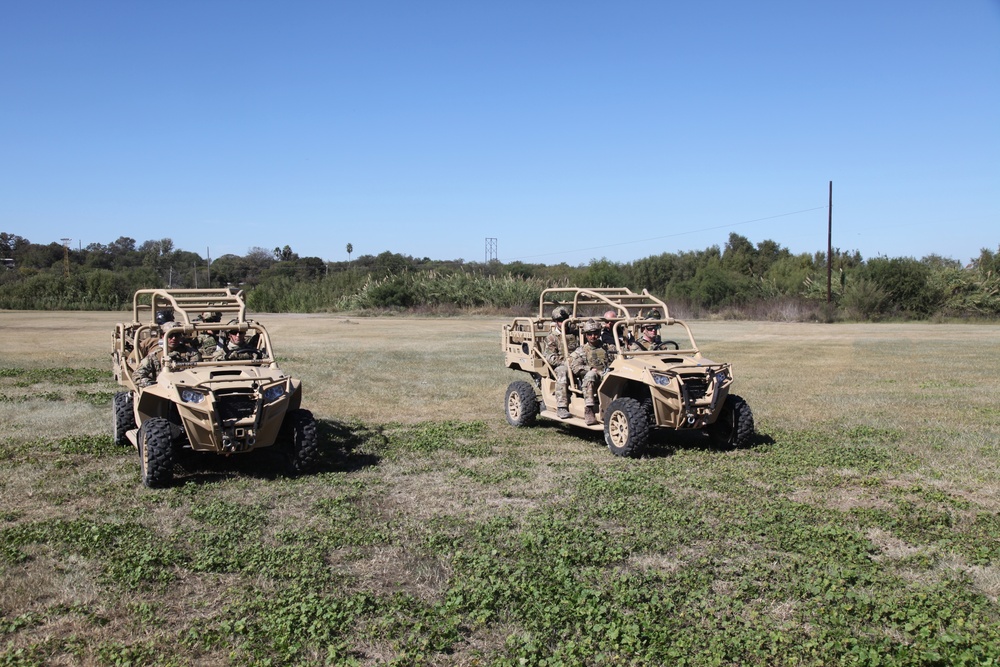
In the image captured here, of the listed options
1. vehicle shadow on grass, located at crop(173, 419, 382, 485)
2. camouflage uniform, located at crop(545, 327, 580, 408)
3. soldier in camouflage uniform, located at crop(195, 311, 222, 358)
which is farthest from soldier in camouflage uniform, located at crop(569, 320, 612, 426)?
soldier in camouflage uniform, located at crop(195, 311, 222, 358)

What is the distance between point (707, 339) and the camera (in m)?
35.5

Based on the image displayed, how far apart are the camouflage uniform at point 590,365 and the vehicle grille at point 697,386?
1.24 meters

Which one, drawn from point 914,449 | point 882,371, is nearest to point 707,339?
point 882,371

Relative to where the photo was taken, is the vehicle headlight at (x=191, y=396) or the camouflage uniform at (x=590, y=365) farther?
the camouflage uniform at (x=590, y=365)

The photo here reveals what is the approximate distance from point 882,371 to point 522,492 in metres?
15.9

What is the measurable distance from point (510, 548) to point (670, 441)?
17.7 ft

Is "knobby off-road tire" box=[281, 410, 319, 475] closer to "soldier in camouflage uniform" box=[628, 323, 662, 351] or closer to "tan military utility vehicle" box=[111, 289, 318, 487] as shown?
"tan military utility vehicle" box=[111, 289, 318, 487]

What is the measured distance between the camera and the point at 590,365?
1202 cm

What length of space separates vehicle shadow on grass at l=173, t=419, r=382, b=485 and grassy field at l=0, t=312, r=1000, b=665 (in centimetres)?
8

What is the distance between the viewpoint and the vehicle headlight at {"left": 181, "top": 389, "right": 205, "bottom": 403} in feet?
29.5

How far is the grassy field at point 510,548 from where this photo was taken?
524 centimetres

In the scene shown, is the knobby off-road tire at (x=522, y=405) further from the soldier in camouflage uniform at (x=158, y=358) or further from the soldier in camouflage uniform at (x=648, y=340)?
the soldier in camouflage uniform at (x=158, y=358)

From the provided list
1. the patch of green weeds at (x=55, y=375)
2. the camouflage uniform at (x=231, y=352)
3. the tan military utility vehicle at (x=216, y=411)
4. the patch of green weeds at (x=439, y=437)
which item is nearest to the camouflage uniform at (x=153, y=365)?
the tan military utility vehicle at (x=216, y=411)

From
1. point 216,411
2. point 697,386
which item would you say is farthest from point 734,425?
point 216,411
